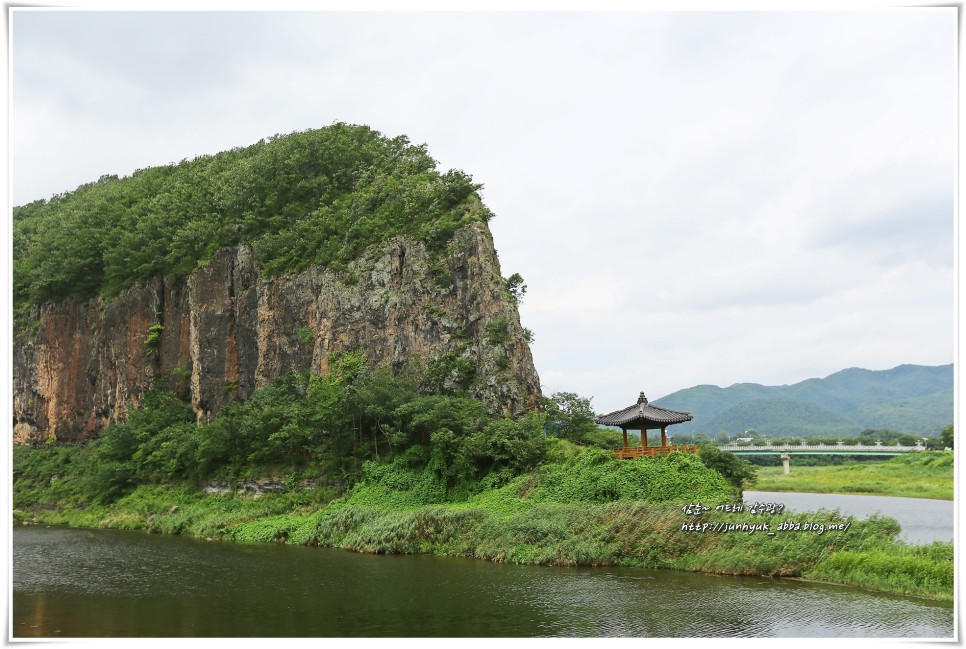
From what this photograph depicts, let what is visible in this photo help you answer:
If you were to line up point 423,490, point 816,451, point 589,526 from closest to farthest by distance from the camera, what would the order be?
point 589,526
point 423,490
point 816,451

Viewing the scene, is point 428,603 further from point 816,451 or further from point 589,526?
point 816,451

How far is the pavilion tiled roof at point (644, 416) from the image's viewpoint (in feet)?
93.8

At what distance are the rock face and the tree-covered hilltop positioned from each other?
140 centimetres

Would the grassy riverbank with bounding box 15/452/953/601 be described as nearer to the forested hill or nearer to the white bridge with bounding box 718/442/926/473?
the forested hill

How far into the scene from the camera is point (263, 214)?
52656 mm

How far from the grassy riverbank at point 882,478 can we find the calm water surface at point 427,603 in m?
28.8

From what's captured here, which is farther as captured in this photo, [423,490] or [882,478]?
[882,478]

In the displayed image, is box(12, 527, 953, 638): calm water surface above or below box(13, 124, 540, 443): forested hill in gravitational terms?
below

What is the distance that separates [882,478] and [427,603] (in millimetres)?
47820

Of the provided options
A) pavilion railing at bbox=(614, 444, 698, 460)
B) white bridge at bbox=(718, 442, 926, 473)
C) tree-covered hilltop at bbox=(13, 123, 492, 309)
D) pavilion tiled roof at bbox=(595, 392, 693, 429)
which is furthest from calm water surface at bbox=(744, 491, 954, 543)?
tree-covered hilltop at bbox=(13, 123, 492, 309)

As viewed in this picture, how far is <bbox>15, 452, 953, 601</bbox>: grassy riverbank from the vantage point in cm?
2100

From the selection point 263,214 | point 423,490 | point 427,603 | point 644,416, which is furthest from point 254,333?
point 427,603

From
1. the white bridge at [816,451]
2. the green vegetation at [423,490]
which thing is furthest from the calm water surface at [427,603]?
the white bridge at [816,451]

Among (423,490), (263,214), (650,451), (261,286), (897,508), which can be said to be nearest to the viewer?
(650,451)
